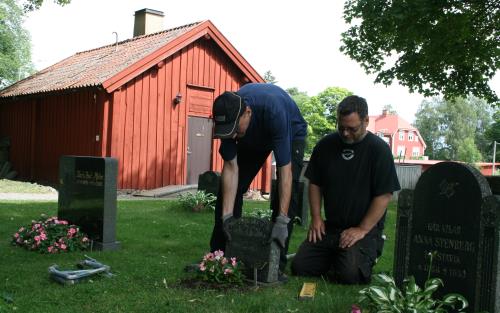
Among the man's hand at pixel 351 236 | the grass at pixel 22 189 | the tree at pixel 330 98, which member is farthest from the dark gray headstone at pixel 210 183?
the tree at pixel 330 98

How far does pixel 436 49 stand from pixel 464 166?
46.3ft

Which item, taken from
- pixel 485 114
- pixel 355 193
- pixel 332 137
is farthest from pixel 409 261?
pixel 485 114

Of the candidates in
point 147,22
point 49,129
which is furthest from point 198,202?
point 147,22

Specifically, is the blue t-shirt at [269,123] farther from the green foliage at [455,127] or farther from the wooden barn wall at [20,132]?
the green foliage at [455,127]

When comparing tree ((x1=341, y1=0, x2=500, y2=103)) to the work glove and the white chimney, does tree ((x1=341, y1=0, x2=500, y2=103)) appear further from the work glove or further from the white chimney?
the work glove

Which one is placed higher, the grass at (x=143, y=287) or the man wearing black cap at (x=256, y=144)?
the man wearing black cap at (x=256, y=144)

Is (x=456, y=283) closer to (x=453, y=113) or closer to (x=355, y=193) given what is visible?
(x=355, y=193)

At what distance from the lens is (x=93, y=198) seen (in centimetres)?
670

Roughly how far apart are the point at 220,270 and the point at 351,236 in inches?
49.6

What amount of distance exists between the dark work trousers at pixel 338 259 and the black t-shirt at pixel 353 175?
19cm

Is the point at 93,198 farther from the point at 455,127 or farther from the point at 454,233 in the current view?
the point at 455,127

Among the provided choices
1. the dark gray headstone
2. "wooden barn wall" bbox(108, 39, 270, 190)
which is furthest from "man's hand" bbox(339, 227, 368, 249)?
"wooden barn wall" bbox(108, 39, 270, 190)

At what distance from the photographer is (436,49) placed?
16.9 metres

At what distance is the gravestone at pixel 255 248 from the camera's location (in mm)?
4551
